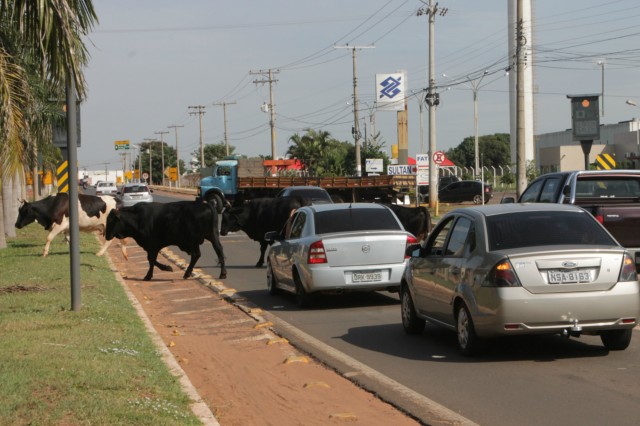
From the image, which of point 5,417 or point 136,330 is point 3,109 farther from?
point 5,417

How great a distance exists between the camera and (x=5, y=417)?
7543 mm

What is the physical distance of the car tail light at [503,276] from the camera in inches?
409

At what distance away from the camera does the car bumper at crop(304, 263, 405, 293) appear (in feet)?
52.2

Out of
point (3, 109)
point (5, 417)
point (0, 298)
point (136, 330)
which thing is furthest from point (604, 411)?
point (0, 298)

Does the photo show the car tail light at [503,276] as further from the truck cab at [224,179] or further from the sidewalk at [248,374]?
the truck cab at [224,179]

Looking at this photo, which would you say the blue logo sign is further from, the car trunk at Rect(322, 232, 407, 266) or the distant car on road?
the car trunk at Rect(322, 232, 407, 266)

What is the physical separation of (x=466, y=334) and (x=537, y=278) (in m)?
1.16

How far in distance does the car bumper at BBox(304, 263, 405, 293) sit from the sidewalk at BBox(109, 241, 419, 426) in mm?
1113

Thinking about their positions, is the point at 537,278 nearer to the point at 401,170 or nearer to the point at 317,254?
the point at 317,254

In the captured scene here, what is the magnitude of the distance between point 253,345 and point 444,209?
149 ft

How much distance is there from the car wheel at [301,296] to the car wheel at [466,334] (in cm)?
537

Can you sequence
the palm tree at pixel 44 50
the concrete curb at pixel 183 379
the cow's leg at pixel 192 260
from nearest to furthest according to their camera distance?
1. the concrete curb at pixel 183 379
2. the palm tree at pixel 44 50
3. the cow's leg at pixel 192 260

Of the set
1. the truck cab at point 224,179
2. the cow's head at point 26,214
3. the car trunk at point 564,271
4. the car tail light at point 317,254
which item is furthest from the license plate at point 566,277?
the truck cab at point 224,179

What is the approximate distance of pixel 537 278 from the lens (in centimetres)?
1038
